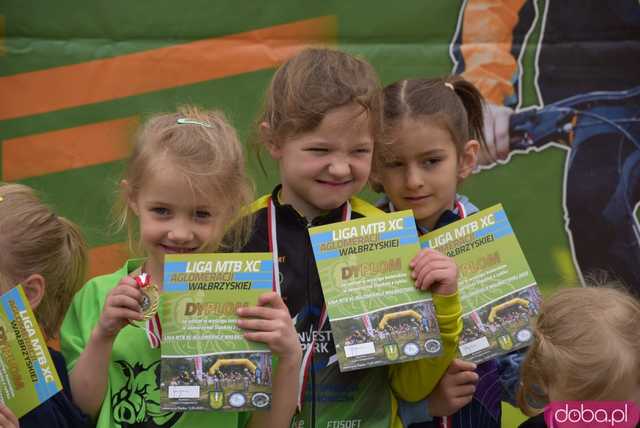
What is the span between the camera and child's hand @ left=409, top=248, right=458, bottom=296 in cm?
232

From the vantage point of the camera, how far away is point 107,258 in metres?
3.65

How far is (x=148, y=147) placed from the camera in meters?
2.48

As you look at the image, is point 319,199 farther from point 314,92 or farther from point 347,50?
point 347,50

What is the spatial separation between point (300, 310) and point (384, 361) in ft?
1.07

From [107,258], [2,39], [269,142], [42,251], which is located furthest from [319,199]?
[2,39]

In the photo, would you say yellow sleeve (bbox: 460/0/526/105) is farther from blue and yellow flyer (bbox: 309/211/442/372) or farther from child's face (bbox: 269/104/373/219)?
blue and yellow flyer (bbox: 309/211/442/372)

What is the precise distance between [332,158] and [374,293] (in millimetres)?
393

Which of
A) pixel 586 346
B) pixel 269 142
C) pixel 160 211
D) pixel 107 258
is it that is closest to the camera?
pixel 586 346

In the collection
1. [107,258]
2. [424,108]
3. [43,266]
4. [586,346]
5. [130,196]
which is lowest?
[586,346]

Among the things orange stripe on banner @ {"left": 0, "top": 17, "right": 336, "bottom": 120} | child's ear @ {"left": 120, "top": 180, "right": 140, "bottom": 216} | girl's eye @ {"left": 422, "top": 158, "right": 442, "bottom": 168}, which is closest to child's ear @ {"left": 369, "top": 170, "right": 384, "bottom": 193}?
girl's eye @ {"left": 422, "top": 158, "right": 442, "bottom": 168}

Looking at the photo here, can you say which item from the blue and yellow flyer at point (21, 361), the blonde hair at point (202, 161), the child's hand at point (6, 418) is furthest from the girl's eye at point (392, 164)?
the child's hand at point (6, 418)

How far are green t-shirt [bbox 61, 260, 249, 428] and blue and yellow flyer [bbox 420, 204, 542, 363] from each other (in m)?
0.66

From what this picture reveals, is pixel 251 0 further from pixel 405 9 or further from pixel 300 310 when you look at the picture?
pixel 300 310

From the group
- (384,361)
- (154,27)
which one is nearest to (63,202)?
(154,27)
